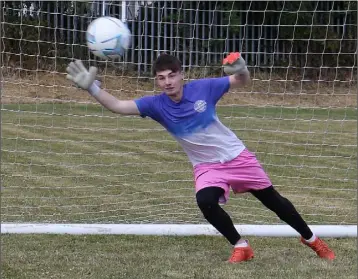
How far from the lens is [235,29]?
8898 millimetres

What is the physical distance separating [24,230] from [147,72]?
7.30 feet

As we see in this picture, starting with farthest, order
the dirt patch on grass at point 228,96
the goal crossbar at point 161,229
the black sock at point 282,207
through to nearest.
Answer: the dirt patch on grass at point 228,96, the goal crossbar at point 161,229, the black sock at point 282,207

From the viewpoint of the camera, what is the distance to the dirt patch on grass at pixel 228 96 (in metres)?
7.80

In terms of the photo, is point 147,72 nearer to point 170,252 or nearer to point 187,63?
point 187,63

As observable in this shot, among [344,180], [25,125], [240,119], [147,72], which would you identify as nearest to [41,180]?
[25,125]

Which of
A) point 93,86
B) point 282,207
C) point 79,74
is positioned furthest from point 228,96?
point 79,74

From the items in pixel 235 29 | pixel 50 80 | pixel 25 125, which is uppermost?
pixel 235 29

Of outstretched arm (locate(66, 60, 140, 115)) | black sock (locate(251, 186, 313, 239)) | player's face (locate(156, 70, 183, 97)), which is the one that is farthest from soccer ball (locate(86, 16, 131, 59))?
black sock (locate(251, 186, 313, 239))

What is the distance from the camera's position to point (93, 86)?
→ 4848mm

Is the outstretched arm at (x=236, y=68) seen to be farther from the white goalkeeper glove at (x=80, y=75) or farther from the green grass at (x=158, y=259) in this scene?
the green grass at (x=158, y=259)

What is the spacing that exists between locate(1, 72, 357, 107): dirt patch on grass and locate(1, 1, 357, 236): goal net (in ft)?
0.05

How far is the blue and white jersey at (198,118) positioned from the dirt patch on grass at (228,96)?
249 centimetres

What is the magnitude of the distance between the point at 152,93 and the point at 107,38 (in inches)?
118

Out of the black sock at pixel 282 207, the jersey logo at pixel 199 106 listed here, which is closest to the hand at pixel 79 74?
the jersey logo at pixel 199 106
